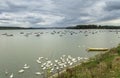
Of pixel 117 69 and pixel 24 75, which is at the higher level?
pixel 117 69

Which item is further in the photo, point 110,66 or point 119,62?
point 119,62

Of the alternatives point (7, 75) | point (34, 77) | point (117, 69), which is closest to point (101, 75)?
point (117, 69)

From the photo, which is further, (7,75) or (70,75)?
(7,75)

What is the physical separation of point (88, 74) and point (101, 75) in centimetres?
86

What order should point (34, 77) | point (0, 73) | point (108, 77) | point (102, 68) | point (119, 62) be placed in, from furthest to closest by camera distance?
1. point (0, 73)
2. point (34, 77)
3. point (119, 62)
4. point (102, 68)
5. point (108, 77)

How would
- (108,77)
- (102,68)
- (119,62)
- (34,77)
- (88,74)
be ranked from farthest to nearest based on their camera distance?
(34,77) < (119,62) < (102,68) < (88,74) < (108,77)

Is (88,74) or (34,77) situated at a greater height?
(88,74)

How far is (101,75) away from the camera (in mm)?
15844

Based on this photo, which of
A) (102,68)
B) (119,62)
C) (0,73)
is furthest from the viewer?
(0,73)

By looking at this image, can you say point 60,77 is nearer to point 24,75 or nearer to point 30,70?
point 24,75

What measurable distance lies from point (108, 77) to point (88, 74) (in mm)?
1438

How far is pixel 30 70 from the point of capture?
2561cm

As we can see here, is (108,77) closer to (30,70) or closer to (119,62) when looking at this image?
(119,62)

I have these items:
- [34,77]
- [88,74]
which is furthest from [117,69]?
[34,77]
